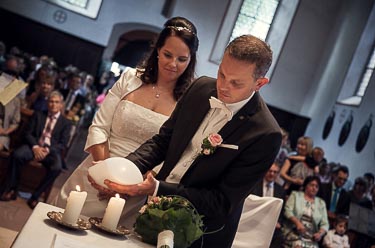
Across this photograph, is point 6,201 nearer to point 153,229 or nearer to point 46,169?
point 46,169

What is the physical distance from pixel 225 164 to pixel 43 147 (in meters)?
4.07

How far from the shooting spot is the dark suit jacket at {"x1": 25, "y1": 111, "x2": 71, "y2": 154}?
19.6 ft

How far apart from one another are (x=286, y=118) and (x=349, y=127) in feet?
13.3

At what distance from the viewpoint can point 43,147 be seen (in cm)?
604

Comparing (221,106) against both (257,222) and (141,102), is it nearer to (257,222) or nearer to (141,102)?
(141,102)

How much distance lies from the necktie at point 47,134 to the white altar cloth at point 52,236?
3.94 meters

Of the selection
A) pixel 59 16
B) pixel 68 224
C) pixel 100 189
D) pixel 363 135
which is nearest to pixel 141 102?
pixel 100 189

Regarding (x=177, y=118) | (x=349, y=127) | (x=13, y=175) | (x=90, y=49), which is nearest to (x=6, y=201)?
(x=13, y=175)

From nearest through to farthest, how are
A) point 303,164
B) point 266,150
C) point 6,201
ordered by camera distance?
point 266,150, point 6,201, point 303,164

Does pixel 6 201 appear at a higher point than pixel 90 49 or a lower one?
lower

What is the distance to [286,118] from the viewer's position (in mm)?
17156

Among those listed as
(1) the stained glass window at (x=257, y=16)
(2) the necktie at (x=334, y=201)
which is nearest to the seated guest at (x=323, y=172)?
(2) the necktie at (x=334, y=201)

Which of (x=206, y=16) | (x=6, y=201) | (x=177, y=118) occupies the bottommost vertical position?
(x=6, y=201)

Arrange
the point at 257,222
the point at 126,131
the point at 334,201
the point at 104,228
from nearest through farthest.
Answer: the point at 104,228
the point at 126,131
the point at 257,222
the point at 334,201
